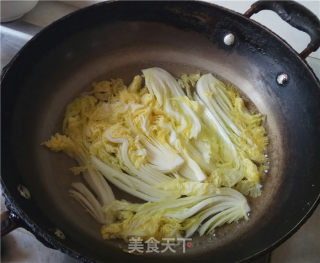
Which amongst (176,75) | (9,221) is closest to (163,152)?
(176,75)

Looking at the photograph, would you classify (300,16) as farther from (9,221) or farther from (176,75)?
(9,221)

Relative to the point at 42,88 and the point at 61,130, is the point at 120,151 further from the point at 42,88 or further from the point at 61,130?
the point at 42,88

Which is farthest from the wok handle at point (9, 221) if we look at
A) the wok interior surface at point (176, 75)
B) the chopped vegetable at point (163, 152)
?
the chopped vegetable at point (163, 152)

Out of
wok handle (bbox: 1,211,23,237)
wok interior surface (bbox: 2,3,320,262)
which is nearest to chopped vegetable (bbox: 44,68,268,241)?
wok interior surface (bbox: 2,3,320,262)

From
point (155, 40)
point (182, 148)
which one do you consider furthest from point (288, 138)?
point (155, 40)

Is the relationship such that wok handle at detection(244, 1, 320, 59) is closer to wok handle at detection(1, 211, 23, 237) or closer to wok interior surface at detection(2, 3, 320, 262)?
wok interior surface at detection(2, 3, 320, 262)

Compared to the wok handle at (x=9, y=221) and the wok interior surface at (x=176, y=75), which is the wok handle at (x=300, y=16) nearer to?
the wok interior surface at (x=176, y=75)
